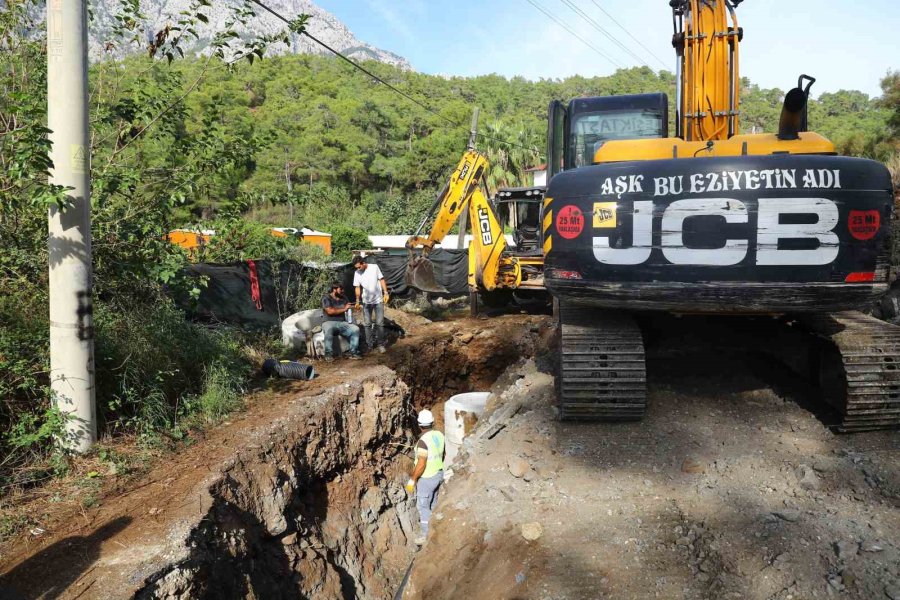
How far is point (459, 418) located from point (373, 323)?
3.57 metres

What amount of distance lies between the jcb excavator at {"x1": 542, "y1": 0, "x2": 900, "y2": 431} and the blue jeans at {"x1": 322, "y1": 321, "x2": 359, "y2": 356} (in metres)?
5.31

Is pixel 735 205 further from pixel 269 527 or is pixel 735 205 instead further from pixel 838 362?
pixel 269 527

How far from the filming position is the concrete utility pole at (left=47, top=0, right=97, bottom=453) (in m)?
4.50

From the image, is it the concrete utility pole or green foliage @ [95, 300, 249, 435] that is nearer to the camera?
the concrete utility pole

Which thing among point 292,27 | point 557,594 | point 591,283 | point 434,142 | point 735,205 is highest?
point 434,142

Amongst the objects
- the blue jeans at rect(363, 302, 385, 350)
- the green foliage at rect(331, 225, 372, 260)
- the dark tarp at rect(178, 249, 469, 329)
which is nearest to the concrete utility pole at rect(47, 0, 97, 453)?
the dark tarp at rect(178, 249, 469, 329)

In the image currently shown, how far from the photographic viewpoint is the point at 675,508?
361 cm

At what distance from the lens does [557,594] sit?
2.97 m

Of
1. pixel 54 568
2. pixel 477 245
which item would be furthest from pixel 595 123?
pixel 54 568

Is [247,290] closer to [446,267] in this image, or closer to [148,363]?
[148,363]

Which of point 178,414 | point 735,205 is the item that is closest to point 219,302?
point 178,414

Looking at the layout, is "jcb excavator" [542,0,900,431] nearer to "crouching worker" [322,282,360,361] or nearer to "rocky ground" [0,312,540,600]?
"rocky ground" [0,312,540,600]

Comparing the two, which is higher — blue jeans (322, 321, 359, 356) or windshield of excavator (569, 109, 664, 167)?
windshield of excavator (569, 109, 664, 167)

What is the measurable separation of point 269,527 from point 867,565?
15.1ft
